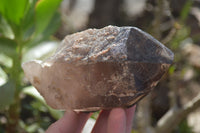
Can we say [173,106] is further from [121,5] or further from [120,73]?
[121,5]

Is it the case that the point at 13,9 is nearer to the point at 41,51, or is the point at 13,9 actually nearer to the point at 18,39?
the point at 18,39

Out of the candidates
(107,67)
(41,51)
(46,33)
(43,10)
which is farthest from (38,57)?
(107,67)

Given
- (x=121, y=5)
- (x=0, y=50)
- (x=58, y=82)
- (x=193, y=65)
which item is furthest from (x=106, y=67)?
(x=121, y=5)

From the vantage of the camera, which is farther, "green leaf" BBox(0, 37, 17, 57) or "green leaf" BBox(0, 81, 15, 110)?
"green leaf" BBox(0, 37, 17, 57)

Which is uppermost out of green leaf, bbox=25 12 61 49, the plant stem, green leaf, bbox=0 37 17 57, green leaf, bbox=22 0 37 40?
green leaf, bbox=22 0 37 40

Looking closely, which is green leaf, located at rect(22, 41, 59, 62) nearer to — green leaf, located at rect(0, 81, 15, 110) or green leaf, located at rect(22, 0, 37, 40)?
green leaf, located at rect(22, 0, 37, 40)

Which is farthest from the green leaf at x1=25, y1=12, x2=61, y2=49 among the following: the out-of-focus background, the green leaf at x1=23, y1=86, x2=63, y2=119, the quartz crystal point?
the quartz crystal point

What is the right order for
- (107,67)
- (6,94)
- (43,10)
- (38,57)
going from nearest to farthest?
(107,67)
(6,94)
(43,10)
(38,57)
